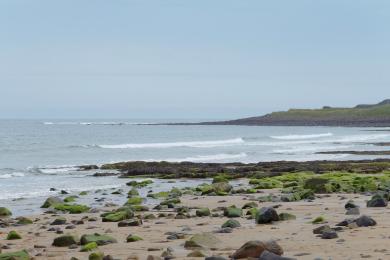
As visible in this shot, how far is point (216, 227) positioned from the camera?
1443 cm

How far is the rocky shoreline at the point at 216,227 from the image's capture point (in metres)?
10.7

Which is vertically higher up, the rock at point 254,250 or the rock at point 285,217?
the rock at point 254,250

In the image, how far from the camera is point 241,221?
1513cm

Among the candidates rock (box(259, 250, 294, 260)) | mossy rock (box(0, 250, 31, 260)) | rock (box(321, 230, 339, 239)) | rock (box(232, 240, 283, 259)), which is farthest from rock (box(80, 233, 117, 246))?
rock (box(259, 250, 294, 260))

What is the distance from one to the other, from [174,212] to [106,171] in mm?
21892

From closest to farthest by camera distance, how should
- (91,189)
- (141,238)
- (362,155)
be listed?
(141,238) → (91,189) → (362,155)

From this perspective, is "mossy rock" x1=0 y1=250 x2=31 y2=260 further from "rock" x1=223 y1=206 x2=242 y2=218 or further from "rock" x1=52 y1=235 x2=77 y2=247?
"rock" x1=223 y1=206 x2=242 y2=218

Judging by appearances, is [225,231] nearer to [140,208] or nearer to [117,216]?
[117,216]

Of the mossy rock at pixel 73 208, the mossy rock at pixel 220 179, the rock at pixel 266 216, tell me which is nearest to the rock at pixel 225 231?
the rock at pixel 266 216

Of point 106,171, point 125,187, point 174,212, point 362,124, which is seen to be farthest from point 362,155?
point 362,124

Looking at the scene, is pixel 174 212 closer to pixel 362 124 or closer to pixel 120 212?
pixel 120 212

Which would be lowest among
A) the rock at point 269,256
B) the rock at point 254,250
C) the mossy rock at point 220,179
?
the mossy rock at point 220,179

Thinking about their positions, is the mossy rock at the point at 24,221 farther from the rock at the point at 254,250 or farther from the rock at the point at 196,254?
the rock at the point at 254,250

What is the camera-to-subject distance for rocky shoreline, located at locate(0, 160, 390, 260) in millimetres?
10656
